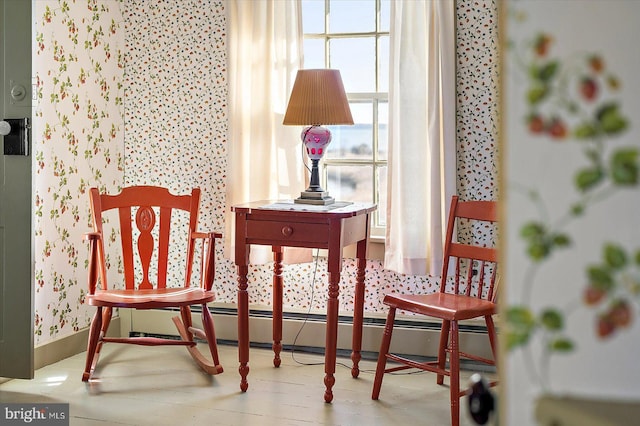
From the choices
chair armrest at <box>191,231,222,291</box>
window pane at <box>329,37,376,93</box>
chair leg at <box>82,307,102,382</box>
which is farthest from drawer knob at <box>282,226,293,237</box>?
window pane at <box>329,37,376,93</box>

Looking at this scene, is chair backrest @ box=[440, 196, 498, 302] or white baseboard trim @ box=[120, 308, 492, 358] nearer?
chair backrest @ box=[440, 196, 498, 302]

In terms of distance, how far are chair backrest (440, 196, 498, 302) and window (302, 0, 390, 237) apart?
454 millimetres

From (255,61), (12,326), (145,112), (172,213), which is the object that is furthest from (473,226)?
(12,326)

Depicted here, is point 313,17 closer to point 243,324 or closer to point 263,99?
point 263,99

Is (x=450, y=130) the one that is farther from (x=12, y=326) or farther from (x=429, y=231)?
(x=12, y=326)

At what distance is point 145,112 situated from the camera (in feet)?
13.1

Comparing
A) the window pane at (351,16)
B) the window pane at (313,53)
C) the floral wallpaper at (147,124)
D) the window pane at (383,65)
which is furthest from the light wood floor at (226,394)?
the window pane at (351,16)

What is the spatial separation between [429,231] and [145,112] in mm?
1674

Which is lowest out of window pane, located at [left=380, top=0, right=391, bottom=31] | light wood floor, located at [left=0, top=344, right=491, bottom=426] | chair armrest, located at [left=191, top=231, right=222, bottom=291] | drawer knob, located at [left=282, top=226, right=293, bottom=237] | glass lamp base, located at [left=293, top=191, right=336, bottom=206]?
light wood floor, located at [left=0, top=344, right=491, bottom=426]

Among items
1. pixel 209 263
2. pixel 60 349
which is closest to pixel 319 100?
pixel 209 263

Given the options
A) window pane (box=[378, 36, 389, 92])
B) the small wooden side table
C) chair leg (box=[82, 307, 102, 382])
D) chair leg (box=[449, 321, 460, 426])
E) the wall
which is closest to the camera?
the wall

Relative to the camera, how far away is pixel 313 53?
3762mm

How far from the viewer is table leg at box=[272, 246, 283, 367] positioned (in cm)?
353

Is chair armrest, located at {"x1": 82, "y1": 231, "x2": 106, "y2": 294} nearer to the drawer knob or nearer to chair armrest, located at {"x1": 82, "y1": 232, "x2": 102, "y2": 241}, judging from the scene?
chair armrest, located at {"x1": 82, "y1": 232, "x2": 102, "y2": 241}
